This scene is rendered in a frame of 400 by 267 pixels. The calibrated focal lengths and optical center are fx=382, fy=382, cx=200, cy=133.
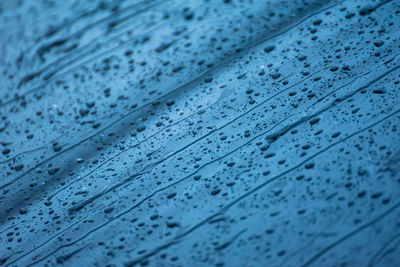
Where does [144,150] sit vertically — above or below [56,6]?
below

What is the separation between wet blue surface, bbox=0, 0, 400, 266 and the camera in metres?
0.57

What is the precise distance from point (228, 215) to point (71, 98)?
49cm

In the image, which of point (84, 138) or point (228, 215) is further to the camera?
point (84, 138)

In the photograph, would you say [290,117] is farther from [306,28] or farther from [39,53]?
[39,53]

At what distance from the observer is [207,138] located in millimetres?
720

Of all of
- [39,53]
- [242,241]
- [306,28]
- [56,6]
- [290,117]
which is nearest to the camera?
[242,241]

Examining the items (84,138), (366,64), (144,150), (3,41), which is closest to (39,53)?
(3,41)

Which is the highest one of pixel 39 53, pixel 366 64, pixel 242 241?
pixel 39 53

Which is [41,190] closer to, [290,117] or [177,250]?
[177,250]

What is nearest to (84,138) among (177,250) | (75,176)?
(75,176)

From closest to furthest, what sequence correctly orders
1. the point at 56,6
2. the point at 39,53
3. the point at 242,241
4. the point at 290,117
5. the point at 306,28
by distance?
the point at 242,241 → the point at 290,117 → the point at 306,28 → the point at 39,53 → the point at 56,6

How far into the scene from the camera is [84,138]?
2.61 feet

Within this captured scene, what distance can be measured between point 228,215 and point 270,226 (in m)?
0.07

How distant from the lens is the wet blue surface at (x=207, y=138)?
0.57 metres
